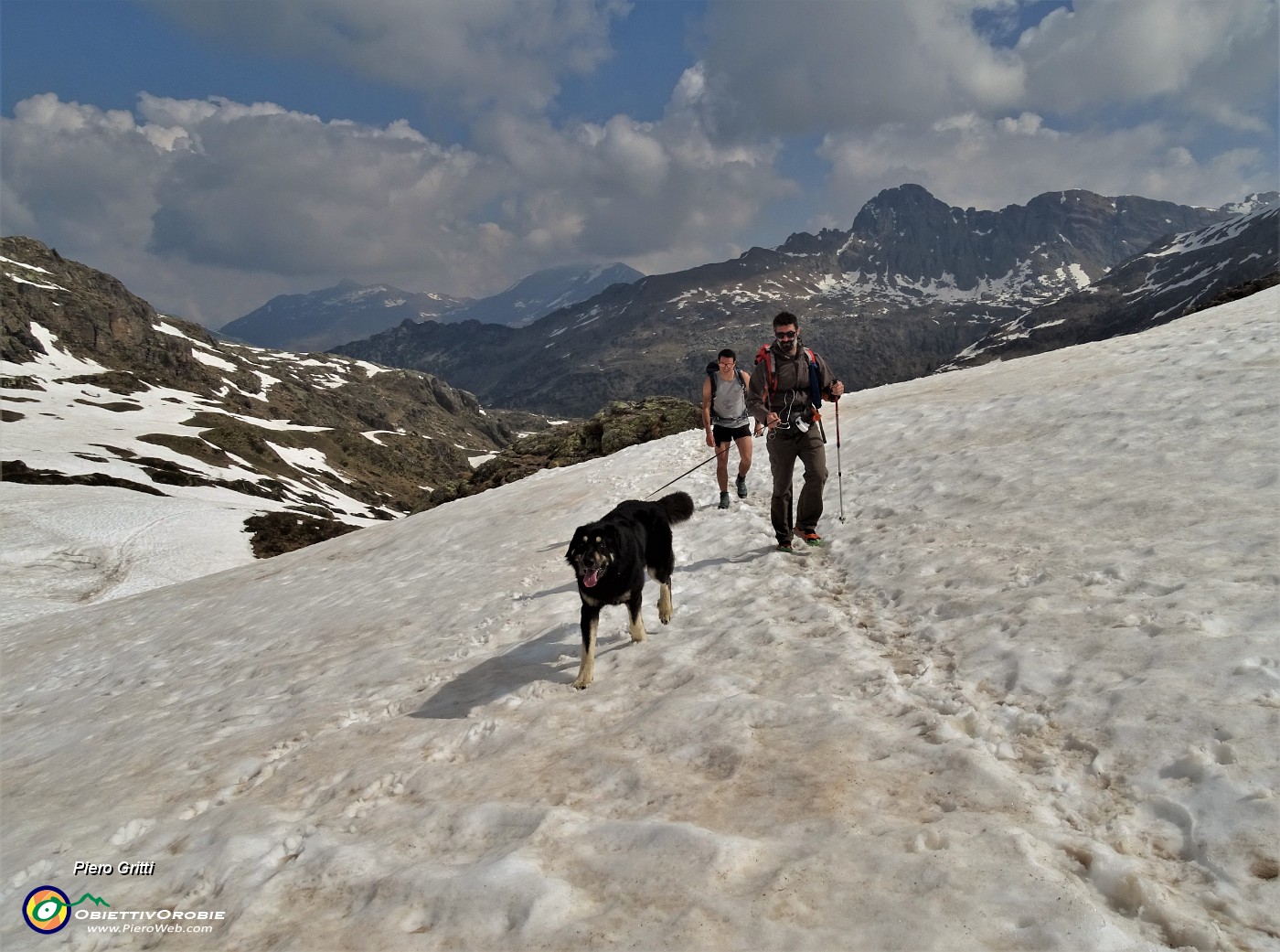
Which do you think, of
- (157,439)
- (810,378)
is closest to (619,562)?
(810,378)

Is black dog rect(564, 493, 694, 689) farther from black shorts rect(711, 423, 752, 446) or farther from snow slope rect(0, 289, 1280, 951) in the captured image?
black shorts rect(711, 423, 752, 446)

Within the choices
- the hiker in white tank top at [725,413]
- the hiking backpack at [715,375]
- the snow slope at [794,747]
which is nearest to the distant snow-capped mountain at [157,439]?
the hiker in white tank top at [725,413]

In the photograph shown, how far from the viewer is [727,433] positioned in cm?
1595

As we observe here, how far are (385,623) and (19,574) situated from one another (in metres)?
37.5

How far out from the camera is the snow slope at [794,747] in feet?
13.8

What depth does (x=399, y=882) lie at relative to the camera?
510cm

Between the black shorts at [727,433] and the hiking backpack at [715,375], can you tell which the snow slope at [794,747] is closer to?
the black shorts at [727,433]

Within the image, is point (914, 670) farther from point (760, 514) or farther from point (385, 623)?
point (385, 623)

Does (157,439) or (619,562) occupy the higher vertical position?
(157,439)

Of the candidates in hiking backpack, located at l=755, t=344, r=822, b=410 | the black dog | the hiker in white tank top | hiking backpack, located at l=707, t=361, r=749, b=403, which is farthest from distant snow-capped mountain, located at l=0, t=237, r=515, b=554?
→ hiking backpack, located at l=755, t=344, r=822, b=410

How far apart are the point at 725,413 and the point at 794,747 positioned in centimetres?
1061

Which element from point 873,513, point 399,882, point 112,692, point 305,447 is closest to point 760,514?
point 873,513

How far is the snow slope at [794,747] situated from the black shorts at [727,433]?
2.53m

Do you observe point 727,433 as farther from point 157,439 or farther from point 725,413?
point 157,439
